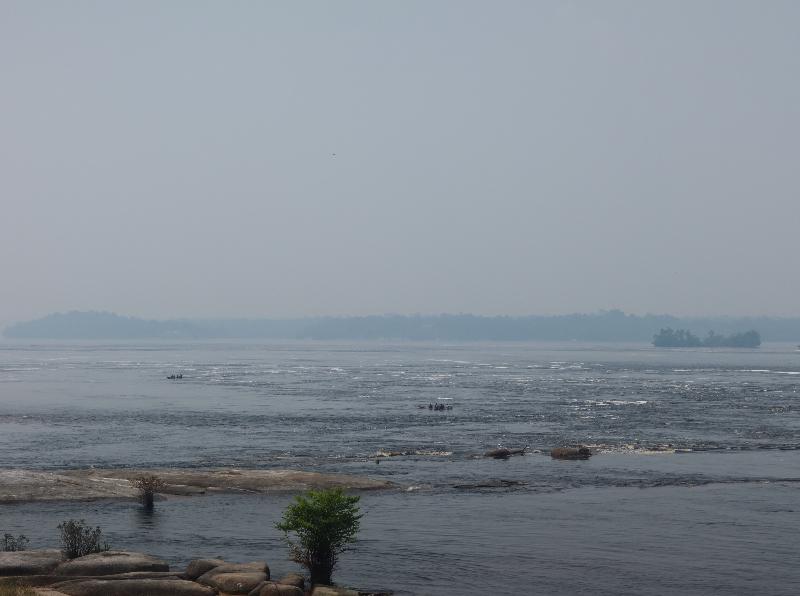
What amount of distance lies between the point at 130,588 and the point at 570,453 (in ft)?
102

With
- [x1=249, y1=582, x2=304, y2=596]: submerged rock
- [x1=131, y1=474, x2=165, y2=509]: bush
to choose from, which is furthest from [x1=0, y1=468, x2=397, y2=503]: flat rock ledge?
[x1=249, y1=582, x2=304, y2=596]: submerged rock

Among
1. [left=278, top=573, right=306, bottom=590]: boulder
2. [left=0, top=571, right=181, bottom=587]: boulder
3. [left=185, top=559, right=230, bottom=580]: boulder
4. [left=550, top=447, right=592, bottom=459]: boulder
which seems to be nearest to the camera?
[left=0, top=571, right=181, bottom=587]: boulder

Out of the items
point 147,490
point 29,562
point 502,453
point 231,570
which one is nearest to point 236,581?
point 231,570

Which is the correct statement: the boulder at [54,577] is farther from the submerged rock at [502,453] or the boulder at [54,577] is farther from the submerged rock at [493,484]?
the submerged rock at [502,453]

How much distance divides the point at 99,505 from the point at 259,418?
36811mm

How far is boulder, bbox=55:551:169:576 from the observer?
23.6m

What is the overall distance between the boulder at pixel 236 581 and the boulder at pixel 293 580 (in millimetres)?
533

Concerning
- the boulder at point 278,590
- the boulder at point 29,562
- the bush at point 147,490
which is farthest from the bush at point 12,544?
the boulder at point 278,590

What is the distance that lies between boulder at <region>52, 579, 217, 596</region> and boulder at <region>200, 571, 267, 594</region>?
45 cm

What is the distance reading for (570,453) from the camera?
49812mm

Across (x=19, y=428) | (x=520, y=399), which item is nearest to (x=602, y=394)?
(x=520, y=399)

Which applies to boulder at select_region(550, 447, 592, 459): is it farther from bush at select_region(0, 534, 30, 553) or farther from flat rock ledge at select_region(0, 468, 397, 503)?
bush at select_region(0, 534, 30, 553)

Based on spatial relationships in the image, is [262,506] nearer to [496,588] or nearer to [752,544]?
[496,588]

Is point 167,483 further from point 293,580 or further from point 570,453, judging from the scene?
point 570,453
